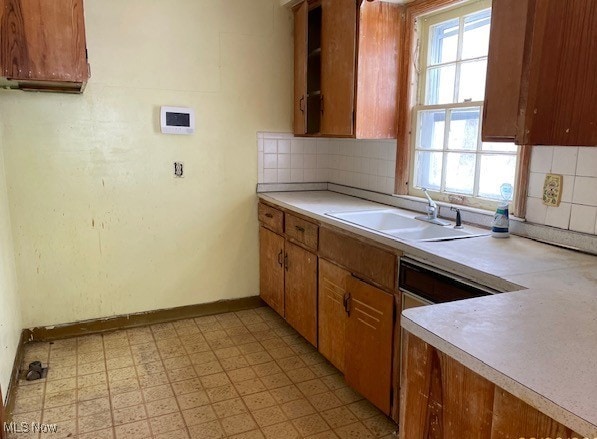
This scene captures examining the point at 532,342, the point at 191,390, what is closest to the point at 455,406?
the point at 532,342

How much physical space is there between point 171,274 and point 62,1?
190 cm

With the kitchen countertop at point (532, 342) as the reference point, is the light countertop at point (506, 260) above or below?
above

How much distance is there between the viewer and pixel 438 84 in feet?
8.66

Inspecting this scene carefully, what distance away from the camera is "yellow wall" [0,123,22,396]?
2211 millimetres

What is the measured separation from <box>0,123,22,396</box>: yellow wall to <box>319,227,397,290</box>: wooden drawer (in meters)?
1.68

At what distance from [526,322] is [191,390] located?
183 centimetres

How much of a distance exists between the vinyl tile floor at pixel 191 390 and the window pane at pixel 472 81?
67.5 inches

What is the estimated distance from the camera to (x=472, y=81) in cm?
239

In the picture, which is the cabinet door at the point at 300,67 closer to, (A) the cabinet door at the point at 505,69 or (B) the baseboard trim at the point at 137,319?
(B) the baseboard trim at the point at 137,319

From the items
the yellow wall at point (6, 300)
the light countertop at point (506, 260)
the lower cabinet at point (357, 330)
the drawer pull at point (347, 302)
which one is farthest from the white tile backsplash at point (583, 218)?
the yellow wall at point (6, 300)

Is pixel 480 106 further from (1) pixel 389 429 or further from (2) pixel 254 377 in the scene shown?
(2) pixel 254 377

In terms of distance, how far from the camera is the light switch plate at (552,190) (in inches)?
75.1

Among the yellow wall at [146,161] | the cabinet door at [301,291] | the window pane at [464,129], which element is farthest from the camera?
the yellow wall at [146,161]

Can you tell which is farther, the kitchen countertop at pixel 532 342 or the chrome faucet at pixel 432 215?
the chrome faucet at pixel 432 215
